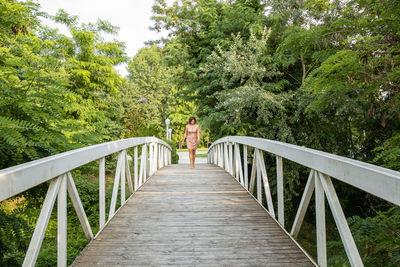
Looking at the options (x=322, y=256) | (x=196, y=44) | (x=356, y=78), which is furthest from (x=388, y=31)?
(x=196, y=44)

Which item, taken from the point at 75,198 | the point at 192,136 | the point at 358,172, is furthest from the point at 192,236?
the point at 192,136

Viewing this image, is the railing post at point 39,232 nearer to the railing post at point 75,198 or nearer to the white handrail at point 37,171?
the white handrail at point 37,171

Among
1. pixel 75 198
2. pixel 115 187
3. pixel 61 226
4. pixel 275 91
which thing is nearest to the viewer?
pixel 61 226

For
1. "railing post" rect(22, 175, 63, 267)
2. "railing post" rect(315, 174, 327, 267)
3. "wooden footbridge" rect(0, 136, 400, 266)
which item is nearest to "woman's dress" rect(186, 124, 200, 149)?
"wooden footbridge" rect(0, 136, 400, 266)

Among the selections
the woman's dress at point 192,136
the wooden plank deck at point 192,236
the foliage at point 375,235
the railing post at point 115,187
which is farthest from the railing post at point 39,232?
the woman's dress at point 192,136

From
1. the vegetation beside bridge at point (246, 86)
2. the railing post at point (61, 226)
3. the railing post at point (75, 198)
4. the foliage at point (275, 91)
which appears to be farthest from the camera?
the foliage at point (275, 91)

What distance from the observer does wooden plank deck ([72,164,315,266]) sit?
262 centimetres

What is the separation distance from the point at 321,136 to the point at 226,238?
958 centimetres

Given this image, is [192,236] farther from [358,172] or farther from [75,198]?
[358,172]

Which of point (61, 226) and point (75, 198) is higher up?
point (75, 198)

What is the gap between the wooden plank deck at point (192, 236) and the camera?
2625 millimetres

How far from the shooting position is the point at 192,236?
317cm

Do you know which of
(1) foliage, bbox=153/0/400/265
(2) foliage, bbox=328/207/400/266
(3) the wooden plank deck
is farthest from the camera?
(1) foliage, bbox=153/0/400/265

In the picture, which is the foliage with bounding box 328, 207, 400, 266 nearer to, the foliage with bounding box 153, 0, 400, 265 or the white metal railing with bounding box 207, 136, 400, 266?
the white metal railing with bounding box 207, 136, 400, 266
